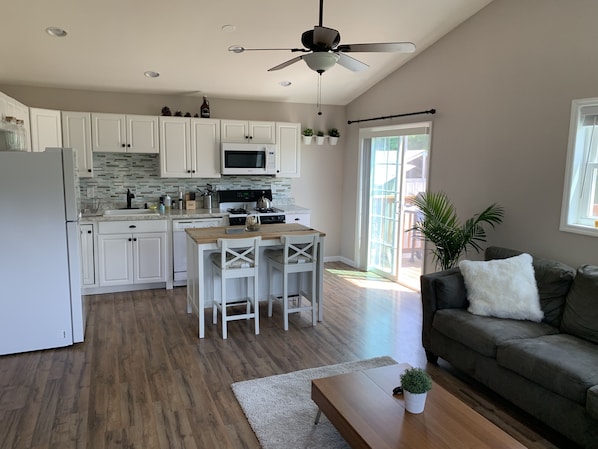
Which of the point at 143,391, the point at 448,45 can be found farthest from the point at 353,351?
the point at 448,45

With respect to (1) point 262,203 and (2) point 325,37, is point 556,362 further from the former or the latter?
(1) point 262,203

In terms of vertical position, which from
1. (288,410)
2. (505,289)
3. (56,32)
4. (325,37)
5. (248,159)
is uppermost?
(56,32)

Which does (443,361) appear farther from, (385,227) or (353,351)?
(385,227)

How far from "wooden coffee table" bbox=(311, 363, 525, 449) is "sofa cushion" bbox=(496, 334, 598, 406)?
64cm

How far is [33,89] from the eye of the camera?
5.20 metres

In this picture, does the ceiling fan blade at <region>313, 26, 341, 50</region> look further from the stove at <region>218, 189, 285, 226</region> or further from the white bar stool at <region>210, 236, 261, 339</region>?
the stove at <region>218, 189, 285, 226</region>

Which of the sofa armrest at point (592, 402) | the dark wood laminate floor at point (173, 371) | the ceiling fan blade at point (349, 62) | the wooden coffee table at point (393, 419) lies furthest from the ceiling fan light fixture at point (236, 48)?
the sofa armrest at point (592, 402)

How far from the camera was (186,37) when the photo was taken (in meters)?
4.26

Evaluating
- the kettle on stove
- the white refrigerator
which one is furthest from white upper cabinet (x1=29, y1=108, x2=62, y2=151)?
the kettle on stove

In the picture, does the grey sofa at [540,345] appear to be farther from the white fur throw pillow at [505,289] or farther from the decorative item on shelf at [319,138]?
the decorative item on shelf at [319,138]

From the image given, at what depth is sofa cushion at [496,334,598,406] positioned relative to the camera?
8.04ft

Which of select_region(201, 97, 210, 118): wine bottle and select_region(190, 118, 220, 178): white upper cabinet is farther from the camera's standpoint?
select_region(201, 97, 210, 118): wine bottle

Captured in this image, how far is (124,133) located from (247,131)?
157cm

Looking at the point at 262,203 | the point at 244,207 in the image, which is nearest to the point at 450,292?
the point at 262,203
